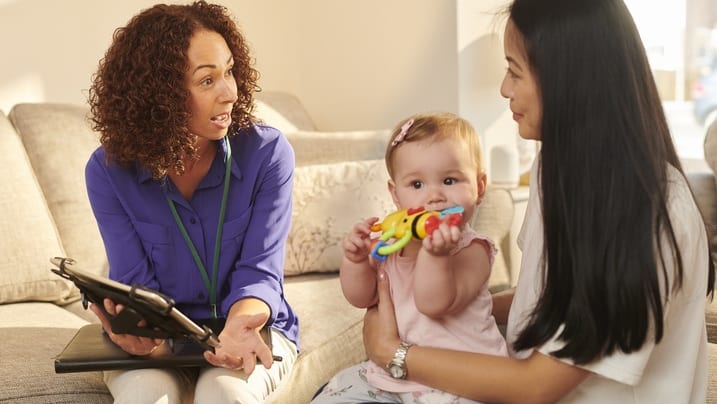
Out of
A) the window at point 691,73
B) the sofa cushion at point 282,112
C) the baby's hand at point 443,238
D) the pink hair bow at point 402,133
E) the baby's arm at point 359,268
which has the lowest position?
the window at point 691,73

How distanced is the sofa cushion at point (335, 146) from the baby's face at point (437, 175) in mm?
1628

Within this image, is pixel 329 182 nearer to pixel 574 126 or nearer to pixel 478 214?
pixel 478 214

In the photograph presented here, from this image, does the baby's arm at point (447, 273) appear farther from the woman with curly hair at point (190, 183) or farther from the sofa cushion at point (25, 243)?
the sofa cushion at point (25, 243)

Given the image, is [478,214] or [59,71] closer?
[478,214]

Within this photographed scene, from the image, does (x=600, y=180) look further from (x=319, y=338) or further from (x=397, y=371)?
(x=319, y=338)

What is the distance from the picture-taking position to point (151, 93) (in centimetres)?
191

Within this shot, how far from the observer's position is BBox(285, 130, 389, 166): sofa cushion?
3.20m

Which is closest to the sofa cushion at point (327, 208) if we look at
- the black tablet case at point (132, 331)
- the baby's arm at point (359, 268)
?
the black tablet case at point (132, 331)

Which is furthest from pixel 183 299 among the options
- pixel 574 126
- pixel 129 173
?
pixel 574 126

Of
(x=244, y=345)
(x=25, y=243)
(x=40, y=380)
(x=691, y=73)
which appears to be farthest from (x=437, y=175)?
(x=691, y=73)

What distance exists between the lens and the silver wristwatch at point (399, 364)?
1445 mm

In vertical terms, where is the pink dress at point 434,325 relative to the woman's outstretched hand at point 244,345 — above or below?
above

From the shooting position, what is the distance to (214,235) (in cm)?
198

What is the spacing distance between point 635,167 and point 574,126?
0.33ft
